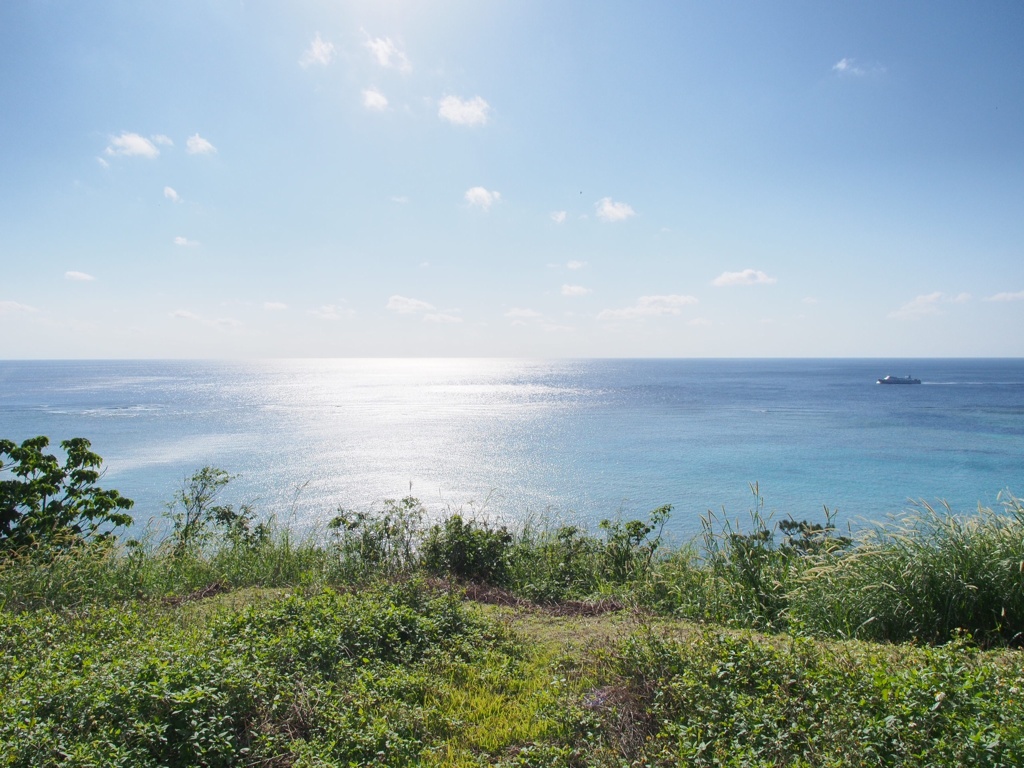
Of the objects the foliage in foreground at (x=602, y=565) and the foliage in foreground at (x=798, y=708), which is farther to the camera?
the foliage in foreground at (x=602, y=565)

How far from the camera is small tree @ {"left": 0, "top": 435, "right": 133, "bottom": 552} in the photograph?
28.5ft

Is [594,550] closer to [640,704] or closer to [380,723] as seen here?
[640,704]

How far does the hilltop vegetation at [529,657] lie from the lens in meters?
3.22

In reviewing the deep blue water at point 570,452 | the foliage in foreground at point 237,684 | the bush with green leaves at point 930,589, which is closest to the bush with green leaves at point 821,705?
the bush with green leaves at point 930,589

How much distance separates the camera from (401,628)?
16.8 feet

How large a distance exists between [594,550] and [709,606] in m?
2.68

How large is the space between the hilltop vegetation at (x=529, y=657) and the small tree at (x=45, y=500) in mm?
655

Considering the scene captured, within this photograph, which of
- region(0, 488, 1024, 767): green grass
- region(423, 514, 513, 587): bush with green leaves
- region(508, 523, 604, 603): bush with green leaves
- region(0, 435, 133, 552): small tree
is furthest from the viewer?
region(0, 435, 133, 552): small tree

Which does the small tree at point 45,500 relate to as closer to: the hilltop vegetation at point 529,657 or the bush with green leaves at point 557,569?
the hilltop vegetation at point 529,657

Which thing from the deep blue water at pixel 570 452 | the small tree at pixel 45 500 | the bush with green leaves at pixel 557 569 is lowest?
the deep blue water at pixel 570 452

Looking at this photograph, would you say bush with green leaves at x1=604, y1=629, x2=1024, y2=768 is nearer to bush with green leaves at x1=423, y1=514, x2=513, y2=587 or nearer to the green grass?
the green grass

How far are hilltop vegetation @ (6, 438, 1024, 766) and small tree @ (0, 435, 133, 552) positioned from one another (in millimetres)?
655

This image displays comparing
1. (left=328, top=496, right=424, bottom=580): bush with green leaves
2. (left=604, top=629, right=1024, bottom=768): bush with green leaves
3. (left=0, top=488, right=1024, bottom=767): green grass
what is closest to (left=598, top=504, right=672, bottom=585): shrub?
(left=0, top=488, right=1024, bottom=767): green grass

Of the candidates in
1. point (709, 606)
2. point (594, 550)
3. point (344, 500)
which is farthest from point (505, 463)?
point (709, 606)
